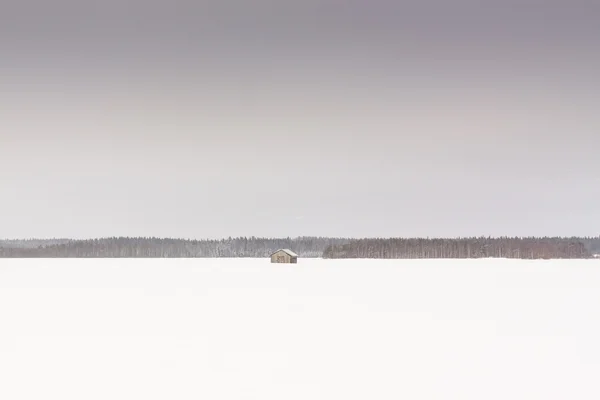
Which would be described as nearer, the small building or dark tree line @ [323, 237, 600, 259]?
the small building

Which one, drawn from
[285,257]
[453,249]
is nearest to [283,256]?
[285,257]

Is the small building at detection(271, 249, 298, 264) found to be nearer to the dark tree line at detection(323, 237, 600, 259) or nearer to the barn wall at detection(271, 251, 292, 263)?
the barn wall at detection(271, 251, 292, 263)
